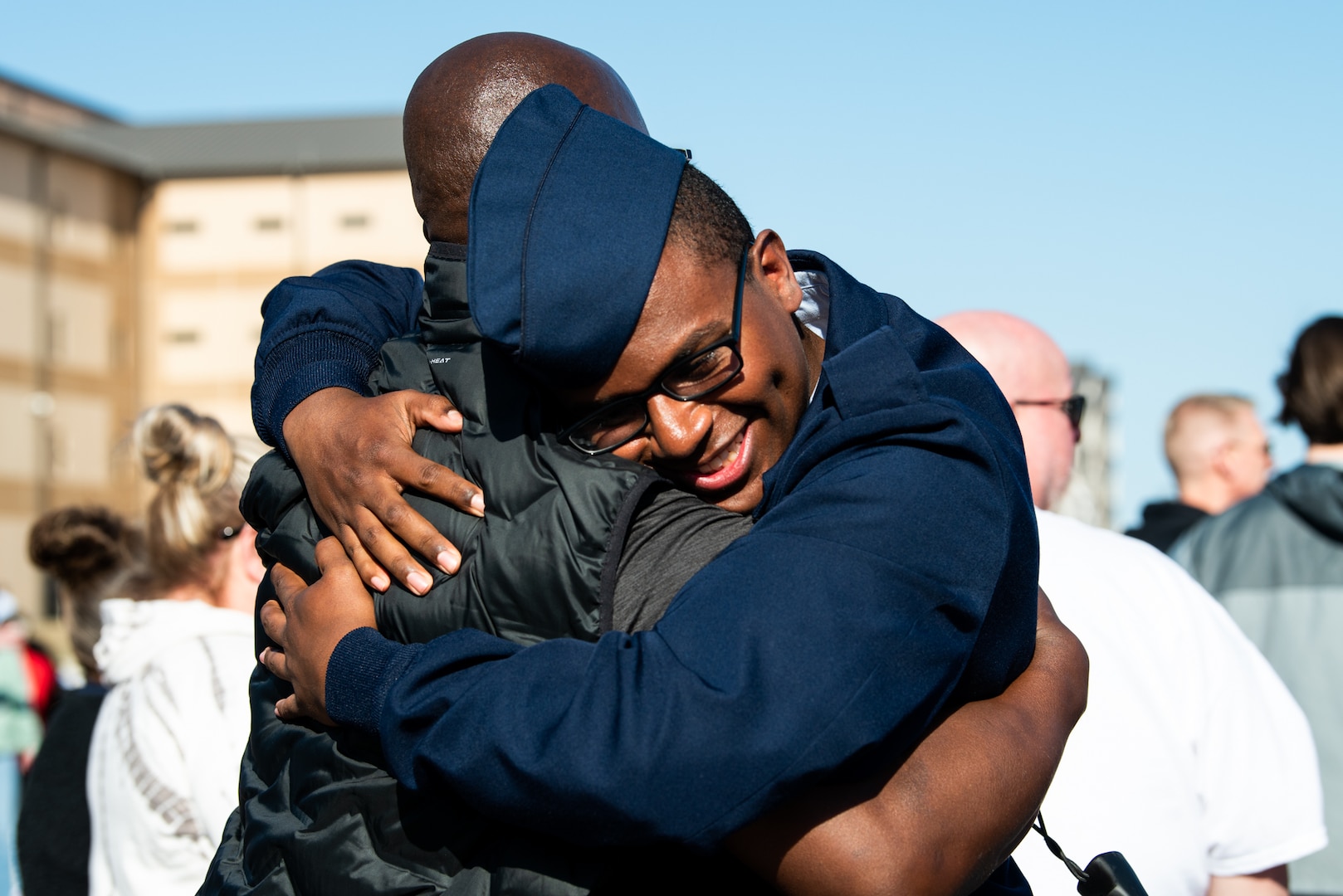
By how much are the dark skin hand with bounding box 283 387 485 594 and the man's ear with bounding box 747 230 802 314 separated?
512 mm

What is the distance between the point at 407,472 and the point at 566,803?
488 millimetres

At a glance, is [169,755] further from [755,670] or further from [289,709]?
[755,670]

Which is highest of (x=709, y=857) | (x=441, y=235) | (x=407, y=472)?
(x=441, y=235)

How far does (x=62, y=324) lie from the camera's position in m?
33.4

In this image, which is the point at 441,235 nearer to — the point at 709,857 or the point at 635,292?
the point at 635,292

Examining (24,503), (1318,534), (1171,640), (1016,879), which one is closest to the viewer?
(1016,879)

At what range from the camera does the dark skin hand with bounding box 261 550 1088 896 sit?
1.44 m

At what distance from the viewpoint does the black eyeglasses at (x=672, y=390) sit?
67.9 inches

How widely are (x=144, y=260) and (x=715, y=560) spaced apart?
3951 centimetres

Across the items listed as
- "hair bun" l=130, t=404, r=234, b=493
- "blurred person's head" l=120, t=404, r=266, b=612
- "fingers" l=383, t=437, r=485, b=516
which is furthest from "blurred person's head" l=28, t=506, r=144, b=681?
"fingers" l=383, t=437, r=485, b=516

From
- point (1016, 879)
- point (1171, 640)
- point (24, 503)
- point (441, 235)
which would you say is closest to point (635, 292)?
point (441, 235)

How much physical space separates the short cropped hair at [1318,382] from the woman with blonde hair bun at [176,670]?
353cm

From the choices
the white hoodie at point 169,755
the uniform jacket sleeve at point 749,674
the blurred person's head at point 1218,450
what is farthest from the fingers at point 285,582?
the blurred person's head at point 1218,450

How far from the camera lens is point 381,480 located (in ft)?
5.52
